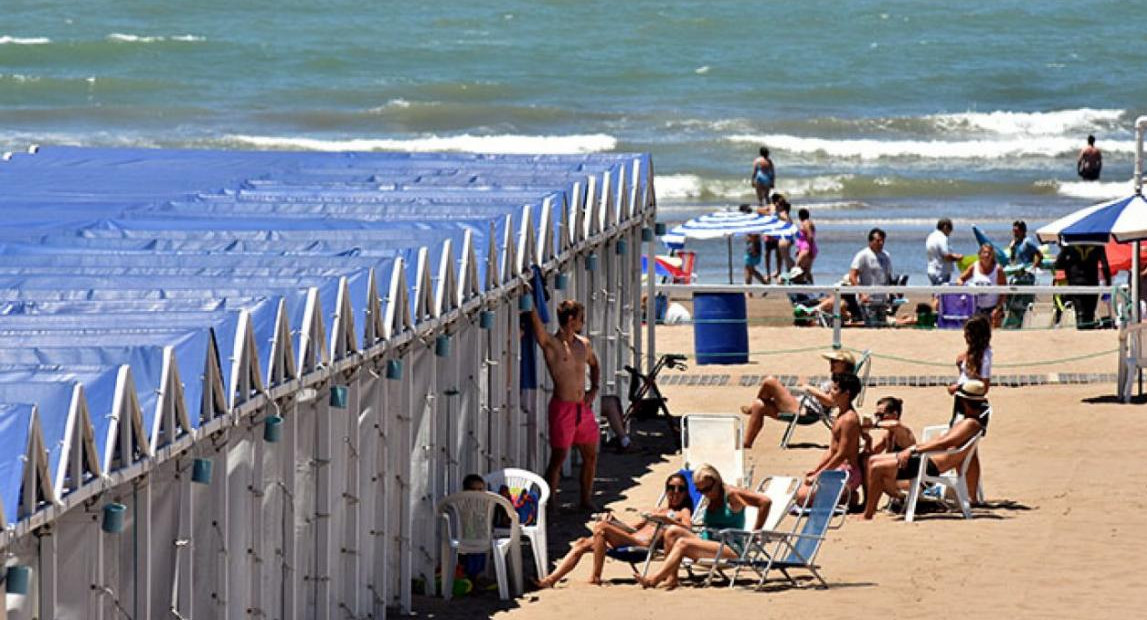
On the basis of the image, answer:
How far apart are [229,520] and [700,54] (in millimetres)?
51682

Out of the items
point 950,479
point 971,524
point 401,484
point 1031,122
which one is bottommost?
point 971,524

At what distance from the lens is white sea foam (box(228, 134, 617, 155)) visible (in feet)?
154

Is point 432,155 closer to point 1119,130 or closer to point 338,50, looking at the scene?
point 1119,130

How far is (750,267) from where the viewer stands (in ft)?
86.6

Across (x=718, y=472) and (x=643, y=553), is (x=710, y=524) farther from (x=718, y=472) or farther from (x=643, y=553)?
(x=718, y=472)

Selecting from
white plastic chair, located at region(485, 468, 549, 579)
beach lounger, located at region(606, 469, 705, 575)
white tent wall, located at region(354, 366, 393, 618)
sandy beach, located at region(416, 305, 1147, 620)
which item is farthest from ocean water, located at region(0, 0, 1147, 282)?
white tent wall, located at region(354, 366, 393, 618)

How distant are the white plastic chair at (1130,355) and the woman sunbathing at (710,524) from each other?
18.4ft

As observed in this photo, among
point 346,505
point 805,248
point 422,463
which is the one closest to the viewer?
point 346,505

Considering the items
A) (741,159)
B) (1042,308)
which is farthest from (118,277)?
(741,159)

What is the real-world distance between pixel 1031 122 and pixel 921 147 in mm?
4704

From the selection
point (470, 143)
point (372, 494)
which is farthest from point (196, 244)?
point (470, 143)

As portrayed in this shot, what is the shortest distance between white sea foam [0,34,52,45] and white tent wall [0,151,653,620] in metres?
46.2

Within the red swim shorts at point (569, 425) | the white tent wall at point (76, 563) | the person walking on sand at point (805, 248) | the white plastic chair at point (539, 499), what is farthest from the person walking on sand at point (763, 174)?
the white tent wall at point (76, 563)

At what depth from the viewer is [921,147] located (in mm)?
48531
